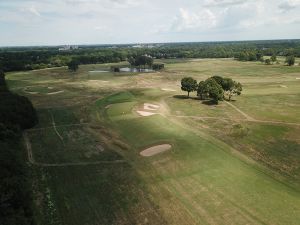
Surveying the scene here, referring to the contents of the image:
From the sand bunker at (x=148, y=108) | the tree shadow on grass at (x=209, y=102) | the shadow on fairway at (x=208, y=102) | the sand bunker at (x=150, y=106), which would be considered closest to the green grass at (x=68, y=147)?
the sand bunker at (x=148, y=108)

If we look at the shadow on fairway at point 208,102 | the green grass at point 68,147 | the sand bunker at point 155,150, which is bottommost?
the green grass at point 68,147

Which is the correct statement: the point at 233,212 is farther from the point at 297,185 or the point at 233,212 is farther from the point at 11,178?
the point at 11,178

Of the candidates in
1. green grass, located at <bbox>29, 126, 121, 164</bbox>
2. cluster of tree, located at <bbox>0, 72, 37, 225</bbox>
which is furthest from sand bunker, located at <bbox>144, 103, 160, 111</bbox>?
cluster of tree, located at <bbox>0, 72, 37, 225</bbox>

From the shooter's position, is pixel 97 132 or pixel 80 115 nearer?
pixel 97 132

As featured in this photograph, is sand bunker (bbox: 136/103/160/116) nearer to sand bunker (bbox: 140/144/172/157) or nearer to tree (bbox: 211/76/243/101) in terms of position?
sand bunker (bbox: 140/144/172/157)

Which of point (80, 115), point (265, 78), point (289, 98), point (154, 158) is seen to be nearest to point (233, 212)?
point (154, 158)

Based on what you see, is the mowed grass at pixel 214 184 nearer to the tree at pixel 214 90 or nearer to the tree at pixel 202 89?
the tree at pixel 214 90

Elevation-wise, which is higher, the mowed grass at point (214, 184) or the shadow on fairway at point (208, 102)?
the shadow on fairway at point (208, 102)
